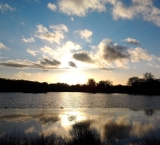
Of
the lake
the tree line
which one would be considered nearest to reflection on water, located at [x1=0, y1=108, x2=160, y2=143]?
the lake

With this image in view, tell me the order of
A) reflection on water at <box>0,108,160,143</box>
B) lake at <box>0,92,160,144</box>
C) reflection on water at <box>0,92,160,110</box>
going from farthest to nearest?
reflection on water at <box>0,92,160,110</box>, lake at <box>0,92,160,144</box>, reflection on water at <box>0,108,160,143</box>

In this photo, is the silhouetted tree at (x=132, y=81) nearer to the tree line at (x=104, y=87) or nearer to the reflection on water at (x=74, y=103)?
the tree line at (x=104, y=87)

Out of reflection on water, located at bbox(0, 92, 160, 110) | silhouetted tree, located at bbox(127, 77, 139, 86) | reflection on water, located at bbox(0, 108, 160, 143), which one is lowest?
reflection on water, located at bbox(0, 108, 160, 143)

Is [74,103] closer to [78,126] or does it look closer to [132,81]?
[78,126]

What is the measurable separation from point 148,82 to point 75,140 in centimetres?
13428

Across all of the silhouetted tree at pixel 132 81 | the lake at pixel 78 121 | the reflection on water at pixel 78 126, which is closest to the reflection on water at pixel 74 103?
the lake at pixel 78 121

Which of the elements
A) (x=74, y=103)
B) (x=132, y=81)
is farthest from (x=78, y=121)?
(x=132, y=81)

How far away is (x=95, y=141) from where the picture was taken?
11297mm

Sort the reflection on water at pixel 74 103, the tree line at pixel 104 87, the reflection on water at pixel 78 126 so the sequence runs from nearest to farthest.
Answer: the reflection on water at pixel 78 126, the reflection on water at pixel 74 103, the tree line at pixel 104 87

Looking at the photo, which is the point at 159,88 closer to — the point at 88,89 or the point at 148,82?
the point at 148,82

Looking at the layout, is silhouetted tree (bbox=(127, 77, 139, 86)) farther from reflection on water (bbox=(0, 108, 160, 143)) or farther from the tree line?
reflection on water (bbox=(0, 108, 160, 143))

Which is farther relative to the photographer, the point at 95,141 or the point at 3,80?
the point at 3,80

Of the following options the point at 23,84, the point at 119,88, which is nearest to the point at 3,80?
the point at 23,84

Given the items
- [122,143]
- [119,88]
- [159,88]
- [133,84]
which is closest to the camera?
[122,143]
